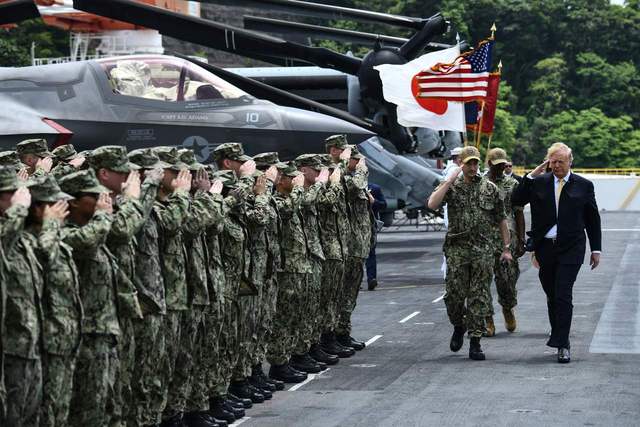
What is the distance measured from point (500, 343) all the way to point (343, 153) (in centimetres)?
242

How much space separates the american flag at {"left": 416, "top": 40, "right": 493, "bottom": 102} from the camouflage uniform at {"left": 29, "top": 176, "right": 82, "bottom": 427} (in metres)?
10.8

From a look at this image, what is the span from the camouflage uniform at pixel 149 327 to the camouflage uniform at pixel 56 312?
1.02 metres

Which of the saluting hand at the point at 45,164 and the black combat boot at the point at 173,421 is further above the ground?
the saluting hand at the point at 45,164

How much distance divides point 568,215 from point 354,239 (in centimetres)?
205

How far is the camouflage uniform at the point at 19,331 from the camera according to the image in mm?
6469

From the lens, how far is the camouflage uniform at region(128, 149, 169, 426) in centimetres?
794

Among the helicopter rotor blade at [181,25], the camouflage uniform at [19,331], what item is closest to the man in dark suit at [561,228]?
the helicopter rotor blade at [181,25]

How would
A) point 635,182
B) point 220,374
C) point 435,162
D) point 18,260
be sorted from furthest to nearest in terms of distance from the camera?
1. point 635,182
2. point 435,162
3. point 220,374
4. point 18,260

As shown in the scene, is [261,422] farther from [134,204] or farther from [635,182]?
[635,182]

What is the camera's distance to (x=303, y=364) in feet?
37.7

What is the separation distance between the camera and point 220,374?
30.2ft

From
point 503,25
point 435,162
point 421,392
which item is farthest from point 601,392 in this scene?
point 503,25

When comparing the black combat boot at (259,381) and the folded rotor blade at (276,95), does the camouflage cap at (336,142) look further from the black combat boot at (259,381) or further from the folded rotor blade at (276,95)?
the folded rotor blade at (276,95)

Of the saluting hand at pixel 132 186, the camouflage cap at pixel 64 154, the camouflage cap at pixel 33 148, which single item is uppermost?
the saluting hand at pixel 132 186
